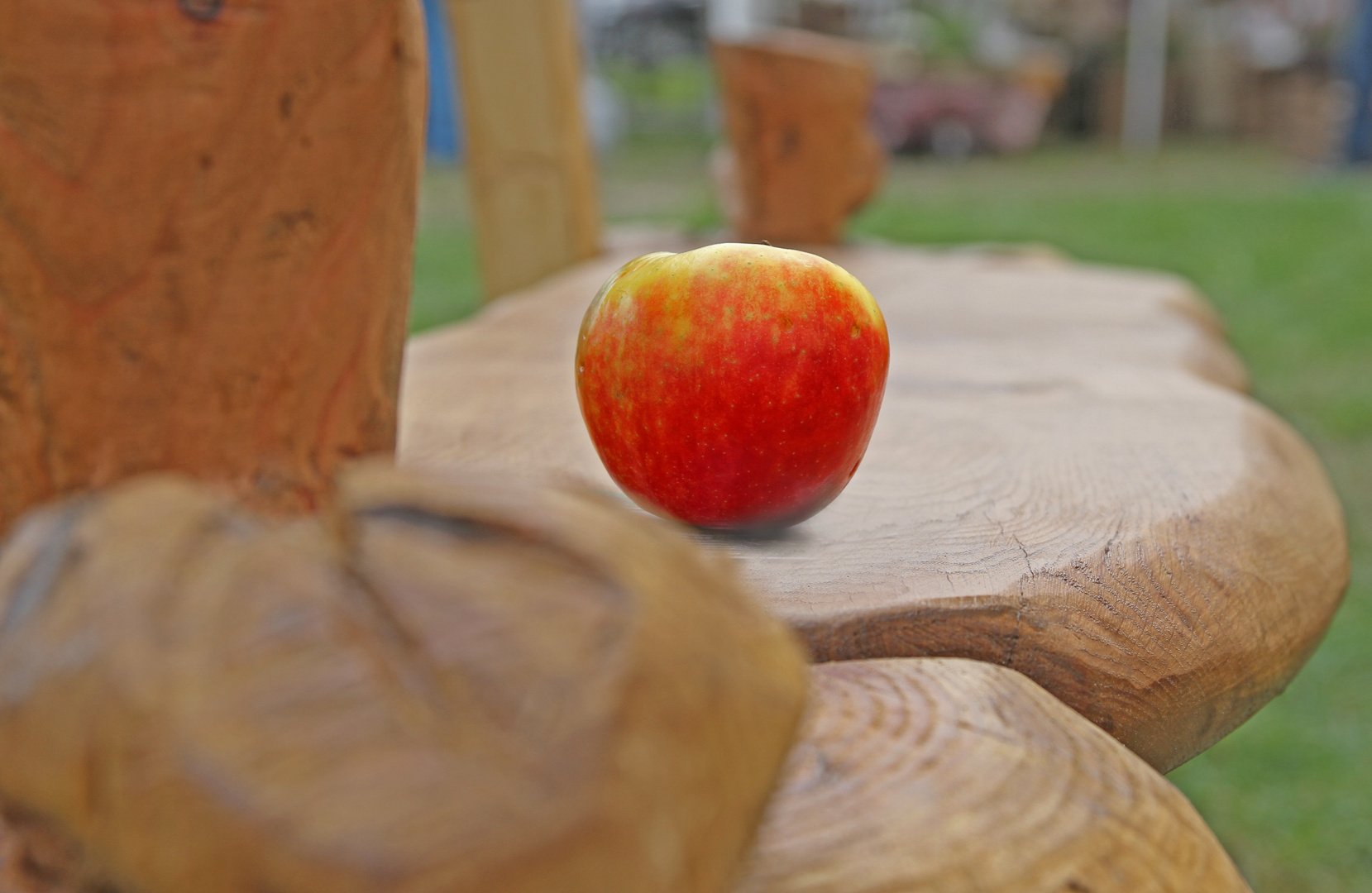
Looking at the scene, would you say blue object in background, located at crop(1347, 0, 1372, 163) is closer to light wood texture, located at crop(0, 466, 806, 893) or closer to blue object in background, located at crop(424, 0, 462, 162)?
blue object in background, located at crop(424, 0, 462, 162)

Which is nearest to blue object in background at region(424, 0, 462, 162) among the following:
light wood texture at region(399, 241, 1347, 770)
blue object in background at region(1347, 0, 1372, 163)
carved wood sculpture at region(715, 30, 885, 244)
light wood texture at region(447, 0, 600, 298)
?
blue object in background at region(1347, 0, 1372, 163)

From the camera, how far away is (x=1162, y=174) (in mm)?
5945

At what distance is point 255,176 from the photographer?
511 millimetres

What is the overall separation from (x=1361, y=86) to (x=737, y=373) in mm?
5948

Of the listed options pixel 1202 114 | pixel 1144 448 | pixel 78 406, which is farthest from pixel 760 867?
pixel 1202 114

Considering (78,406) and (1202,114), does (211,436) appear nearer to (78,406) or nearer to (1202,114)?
(78,406)

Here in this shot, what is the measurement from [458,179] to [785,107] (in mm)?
4397

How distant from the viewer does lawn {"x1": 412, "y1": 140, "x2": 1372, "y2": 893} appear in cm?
146

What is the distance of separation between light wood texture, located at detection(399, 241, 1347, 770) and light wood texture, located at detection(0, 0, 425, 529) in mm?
242

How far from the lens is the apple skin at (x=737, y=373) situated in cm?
61

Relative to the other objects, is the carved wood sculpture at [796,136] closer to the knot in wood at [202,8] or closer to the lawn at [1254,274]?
the lawn at [1254,274]

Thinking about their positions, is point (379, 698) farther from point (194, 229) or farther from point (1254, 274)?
point (1254, 274)

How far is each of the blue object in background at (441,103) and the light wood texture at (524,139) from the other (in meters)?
4.79

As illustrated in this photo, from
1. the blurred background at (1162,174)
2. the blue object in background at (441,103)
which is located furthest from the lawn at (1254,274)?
the blue object in background at (441,103)
